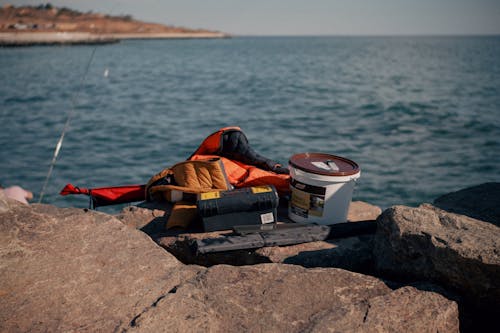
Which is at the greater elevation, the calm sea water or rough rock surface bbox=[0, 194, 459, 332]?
rough rock surface bbox=[0, 194, 459, 332]

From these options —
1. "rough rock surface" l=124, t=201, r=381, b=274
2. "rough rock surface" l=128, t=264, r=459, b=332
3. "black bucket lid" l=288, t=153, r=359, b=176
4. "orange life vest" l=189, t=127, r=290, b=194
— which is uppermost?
"black bucket lid" l=288, t=153, r=359, b=176

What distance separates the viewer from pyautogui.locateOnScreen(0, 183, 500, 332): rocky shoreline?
2137 mm

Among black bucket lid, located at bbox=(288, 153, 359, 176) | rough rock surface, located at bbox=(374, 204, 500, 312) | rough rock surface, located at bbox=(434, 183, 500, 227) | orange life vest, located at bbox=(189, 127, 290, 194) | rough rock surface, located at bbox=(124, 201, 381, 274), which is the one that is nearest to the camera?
rough rock surface, located at bbox=(374, 204, 500, 312)

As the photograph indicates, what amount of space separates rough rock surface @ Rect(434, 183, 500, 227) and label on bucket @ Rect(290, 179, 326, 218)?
1.06 m

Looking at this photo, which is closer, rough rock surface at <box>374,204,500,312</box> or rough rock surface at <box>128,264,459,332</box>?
rough rock surface at <box>128,264,459,332</box>

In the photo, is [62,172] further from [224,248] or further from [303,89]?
[303,89]

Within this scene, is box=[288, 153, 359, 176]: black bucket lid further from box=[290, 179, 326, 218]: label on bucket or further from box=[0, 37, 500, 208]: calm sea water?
box=[0, 37, 500, 208]: calm sea water

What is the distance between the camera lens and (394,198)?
28.3ft

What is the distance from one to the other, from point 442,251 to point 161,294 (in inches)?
65.7

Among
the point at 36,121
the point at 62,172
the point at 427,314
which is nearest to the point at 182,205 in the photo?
the point at 427,314

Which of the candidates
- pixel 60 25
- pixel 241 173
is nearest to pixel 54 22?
pixel 241 173

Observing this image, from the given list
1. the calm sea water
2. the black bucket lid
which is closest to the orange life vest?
the black bucket lid

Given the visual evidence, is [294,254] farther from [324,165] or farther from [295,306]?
[324,165]

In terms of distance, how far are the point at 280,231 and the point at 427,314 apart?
1.36 m
